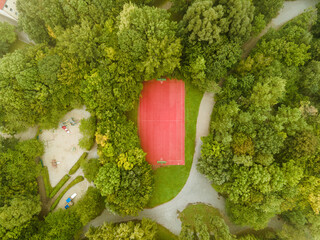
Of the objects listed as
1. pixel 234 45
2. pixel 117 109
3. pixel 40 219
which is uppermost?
pixel 234 45

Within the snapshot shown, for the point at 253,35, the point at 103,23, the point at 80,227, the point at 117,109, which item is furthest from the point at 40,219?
the point at 253,35

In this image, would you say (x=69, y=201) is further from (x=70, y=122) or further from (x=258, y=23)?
(x=258, y=23)

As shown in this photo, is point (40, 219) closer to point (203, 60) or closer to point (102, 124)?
point (102, 124)

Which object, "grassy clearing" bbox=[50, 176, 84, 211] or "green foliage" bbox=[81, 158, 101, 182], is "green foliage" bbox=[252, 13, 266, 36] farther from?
"grassy clearing" bbox=[50, 176, 84, 211]

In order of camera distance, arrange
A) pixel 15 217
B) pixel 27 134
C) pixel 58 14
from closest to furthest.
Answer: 1. pixel 15 217
2. pixel 58 14
3. pixel 27 134

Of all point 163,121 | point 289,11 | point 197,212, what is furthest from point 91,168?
point 289,11

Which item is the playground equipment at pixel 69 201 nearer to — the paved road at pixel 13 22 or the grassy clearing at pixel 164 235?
the grassy clearing at pixel 164 235

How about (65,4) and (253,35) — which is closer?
(65,4)

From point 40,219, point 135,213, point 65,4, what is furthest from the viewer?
point 40,219
